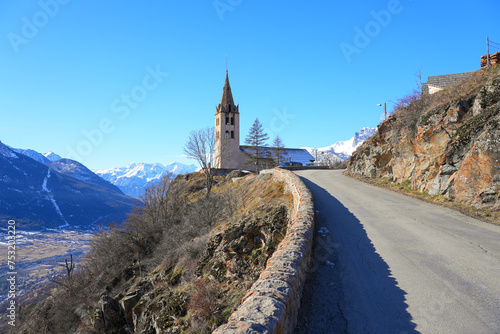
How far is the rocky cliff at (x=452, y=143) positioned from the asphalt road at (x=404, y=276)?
2047 mm

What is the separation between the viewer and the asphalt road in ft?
16.2

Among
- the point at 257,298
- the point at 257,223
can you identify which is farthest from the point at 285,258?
the point at 257,223

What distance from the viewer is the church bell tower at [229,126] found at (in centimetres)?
6327

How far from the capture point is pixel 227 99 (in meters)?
66.4

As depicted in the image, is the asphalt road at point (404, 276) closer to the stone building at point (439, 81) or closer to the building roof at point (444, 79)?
the stone building at point (439, 81)

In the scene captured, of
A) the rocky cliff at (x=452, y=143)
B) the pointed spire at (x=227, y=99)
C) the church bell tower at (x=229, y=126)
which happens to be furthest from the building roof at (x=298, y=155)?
the rocky cliff at (x=452, y=143)

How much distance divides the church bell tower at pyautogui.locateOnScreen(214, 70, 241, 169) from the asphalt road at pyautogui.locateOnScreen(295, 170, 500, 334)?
51890 millimetres

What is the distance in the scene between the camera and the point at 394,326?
4.82 m

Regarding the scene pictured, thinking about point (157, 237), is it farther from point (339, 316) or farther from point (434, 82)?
point (434, 82)

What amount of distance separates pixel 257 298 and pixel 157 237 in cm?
2404

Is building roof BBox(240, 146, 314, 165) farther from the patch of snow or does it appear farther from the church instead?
the patch of snow

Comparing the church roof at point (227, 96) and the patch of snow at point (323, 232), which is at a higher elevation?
the church roof at point (227, 96)

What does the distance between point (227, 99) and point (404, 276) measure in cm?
6277

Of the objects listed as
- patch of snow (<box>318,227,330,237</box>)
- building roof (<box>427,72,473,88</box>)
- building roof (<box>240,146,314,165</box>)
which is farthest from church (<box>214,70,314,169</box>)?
patch of snow (<box>318,227,330,237</box>)
